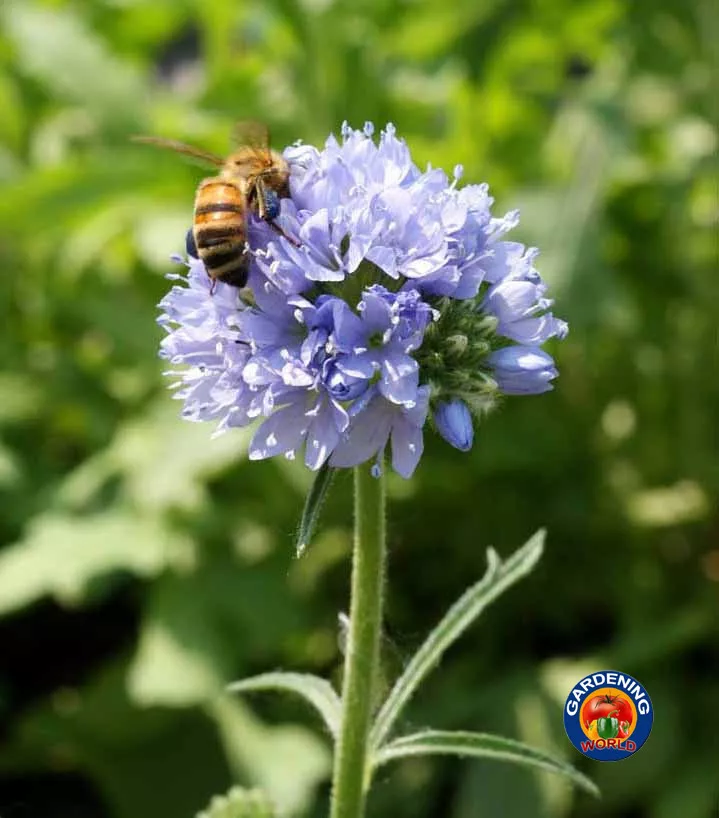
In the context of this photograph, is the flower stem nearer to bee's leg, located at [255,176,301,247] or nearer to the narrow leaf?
the narrow leaf

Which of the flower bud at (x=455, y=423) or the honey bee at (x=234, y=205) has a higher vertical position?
the honey bee at (x=234, y=205)

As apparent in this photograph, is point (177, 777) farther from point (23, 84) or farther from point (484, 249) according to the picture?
point (23, 84)

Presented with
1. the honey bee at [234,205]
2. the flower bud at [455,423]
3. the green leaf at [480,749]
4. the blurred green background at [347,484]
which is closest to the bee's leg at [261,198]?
the honey bee at [234,205]

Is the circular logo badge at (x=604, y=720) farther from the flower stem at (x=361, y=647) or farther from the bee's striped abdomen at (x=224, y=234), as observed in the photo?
the bee's striped abdomen at (x=224, y=234)

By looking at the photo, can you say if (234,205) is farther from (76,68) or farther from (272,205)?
(76,68)

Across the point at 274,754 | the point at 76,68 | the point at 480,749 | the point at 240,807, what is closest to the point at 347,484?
the point at 274,754
